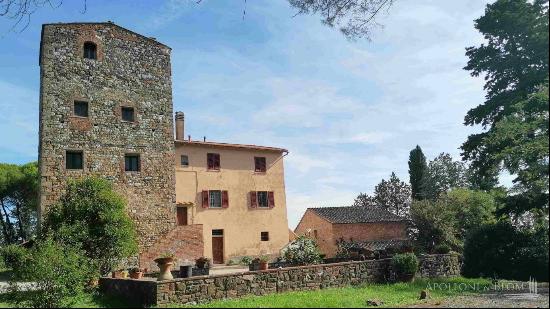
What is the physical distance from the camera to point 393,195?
47.5 meters

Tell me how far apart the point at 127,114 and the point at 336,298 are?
1518 cm

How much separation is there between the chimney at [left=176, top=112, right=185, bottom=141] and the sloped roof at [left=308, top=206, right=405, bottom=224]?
1266cm

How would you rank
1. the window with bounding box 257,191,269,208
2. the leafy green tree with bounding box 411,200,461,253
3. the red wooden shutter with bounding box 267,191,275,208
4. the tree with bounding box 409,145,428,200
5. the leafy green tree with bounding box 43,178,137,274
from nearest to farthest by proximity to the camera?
the leafy green tree with bounding box 43,178,137,274
the window with bounding box 257,191,269,208
the red wooden shutter with bounding box 267,191,275,208
the leafy green tree with bounding box 411,200,461,253
the tree with bounding box 409,145,428,200

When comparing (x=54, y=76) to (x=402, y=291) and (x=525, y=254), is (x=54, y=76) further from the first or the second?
(x=525, y=254)

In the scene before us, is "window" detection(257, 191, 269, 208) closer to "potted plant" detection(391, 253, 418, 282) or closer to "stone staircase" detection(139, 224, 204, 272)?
"stone staircase" detection(139, 224, 204, 272)

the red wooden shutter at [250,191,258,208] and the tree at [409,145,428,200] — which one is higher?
the tree at [409,145,428,200]

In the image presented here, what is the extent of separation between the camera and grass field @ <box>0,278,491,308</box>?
36.4 ft

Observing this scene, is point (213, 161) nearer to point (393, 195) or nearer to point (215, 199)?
point (215, 199)

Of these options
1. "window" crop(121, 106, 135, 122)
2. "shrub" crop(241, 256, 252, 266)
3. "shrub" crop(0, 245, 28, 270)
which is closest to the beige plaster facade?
"shrub" crop(241, 256, 252, 266)

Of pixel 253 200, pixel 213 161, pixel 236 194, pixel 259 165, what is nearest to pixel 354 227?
pixel 253 200

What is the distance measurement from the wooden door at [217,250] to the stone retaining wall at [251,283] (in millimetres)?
12318

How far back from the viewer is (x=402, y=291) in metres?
14.6

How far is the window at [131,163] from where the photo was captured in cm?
2239

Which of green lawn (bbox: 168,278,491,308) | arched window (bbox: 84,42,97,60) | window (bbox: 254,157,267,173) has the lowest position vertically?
green lawn (bbox: 168,278,491,308)
